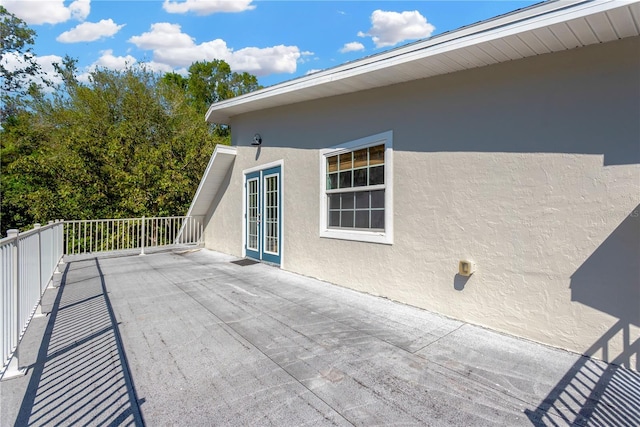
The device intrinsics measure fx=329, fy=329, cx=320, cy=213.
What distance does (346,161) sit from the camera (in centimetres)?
523

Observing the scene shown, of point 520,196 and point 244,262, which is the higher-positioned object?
point 520,196

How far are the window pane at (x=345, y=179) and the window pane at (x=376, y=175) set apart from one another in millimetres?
450

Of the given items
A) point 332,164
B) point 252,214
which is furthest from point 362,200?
point 252,214

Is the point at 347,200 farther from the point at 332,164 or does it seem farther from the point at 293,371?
the point at 293,371

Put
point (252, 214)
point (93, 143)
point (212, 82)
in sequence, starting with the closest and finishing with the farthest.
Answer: point (252, 214), point (93, 143), point (212, 82)

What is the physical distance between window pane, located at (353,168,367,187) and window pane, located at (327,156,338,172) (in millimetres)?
461

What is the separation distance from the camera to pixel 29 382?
2469 mm

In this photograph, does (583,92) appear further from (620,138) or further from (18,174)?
(18,174)

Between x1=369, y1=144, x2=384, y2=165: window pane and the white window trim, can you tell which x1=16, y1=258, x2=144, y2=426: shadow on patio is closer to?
the white window trim

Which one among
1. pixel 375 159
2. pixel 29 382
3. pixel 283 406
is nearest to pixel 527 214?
pixel 375 159

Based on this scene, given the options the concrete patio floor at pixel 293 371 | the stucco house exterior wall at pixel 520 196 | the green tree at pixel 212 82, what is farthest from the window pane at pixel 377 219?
the green tree at pixel 212 82

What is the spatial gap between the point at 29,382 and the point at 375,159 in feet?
14.0

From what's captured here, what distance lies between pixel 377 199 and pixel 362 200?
0.31 meters

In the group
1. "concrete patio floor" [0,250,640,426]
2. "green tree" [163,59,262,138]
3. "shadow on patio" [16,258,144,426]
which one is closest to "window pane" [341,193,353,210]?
"concrete patio floor" [0,250,640,426]
